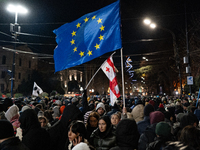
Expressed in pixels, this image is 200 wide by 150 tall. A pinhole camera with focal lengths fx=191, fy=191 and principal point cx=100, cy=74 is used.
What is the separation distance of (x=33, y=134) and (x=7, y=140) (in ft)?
2.80

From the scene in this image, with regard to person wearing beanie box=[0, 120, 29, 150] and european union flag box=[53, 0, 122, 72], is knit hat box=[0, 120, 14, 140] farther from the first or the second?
european union flag box=[53, 0, 122, 72]

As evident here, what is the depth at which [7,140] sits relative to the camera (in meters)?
2.66

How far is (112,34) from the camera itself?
6.47 metres

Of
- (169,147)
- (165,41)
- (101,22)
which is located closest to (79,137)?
(169,147)

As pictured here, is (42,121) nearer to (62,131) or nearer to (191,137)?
(62,131)

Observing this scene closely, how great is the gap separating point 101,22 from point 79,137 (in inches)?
188

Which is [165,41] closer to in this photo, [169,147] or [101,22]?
[101,22]

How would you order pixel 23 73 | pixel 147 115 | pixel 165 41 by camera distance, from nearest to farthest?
pixel 147 115, pixel 165 41, pixel 23 73


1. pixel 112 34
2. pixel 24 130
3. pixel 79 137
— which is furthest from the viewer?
pixel 112 34

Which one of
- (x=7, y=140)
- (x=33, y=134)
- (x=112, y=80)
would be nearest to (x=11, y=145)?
(x=7, y=140)

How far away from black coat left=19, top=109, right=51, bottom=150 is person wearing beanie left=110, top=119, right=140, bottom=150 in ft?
4.17

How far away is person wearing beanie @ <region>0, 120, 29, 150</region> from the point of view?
8.55 ft

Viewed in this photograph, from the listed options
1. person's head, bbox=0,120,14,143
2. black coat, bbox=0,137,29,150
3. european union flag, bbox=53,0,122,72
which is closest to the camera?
black coat, bbox=0,137,29,150

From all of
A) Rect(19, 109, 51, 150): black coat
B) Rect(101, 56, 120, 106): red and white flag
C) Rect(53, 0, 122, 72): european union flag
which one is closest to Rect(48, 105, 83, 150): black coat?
Rect(19, 109, 51, 150): black coat
